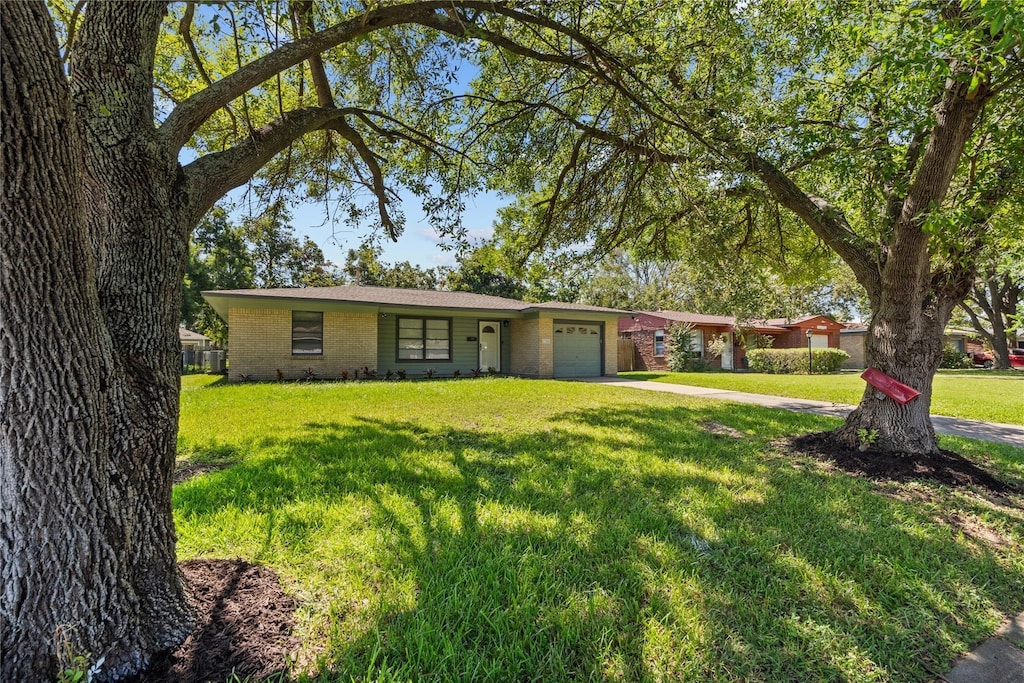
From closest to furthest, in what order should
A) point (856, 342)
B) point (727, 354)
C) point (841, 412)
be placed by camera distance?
point (841, 412) < point (727, 354) < point (856, 342)

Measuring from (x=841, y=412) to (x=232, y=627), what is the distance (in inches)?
402

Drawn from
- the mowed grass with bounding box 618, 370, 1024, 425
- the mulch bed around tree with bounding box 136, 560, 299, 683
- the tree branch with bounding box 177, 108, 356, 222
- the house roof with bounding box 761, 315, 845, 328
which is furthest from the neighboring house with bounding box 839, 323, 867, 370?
the mulch bed around tree with bounding box 136, 560, 299, 683

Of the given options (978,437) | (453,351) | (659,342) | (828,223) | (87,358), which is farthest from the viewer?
(659,342)

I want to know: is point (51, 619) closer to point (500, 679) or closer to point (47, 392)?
point (47, 392)

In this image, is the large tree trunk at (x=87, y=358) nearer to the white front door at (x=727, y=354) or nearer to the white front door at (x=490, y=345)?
the white front door at (x=490, y=345)

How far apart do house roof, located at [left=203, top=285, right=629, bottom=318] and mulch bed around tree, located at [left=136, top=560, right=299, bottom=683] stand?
1100cm

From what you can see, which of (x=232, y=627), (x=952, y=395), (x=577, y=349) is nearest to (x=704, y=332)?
(x=577, y=349)

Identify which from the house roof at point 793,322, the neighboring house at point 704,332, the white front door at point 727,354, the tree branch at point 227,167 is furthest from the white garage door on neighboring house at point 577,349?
the tree branch at point 227,167

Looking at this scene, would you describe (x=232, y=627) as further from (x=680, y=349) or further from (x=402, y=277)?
(x=402, y=277)

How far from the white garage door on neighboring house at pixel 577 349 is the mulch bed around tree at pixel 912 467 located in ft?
39.8

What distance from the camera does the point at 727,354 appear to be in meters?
23.8

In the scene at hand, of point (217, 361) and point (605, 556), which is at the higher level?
point (217, 361)

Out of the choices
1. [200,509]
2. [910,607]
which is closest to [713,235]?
[910,607]

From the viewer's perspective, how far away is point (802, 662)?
1.99 meters
